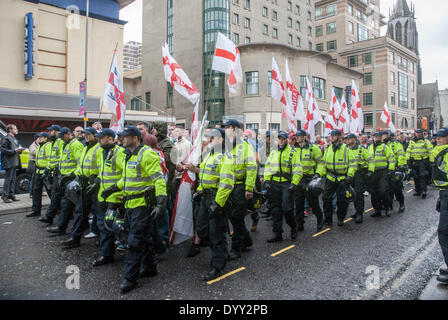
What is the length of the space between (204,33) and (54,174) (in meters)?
33.0

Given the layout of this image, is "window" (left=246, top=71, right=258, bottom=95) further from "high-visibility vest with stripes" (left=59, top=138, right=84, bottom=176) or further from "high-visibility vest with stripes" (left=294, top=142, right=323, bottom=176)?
"high-visibility vest with stripes" (left=59, top=138, right=84, bottom=176)

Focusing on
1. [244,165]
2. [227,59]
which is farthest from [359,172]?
[227,59]

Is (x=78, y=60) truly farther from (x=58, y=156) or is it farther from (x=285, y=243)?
(x=285, y=243)

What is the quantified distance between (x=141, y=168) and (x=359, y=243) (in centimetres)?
416

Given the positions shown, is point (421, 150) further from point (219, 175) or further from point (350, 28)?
point (350, 28)

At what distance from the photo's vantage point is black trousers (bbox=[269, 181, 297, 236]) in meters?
5.75

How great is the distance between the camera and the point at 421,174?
10.5 meters

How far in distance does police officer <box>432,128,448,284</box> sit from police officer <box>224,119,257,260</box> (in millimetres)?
2593

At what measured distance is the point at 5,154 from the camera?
889 cm

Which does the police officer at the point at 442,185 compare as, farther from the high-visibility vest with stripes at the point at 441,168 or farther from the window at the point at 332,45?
the window at the point at 332,45

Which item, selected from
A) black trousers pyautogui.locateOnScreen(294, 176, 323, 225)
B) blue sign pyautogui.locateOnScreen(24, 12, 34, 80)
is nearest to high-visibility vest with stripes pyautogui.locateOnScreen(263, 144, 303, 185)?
black trousers pyautogui.locateOnScreen(294, 176, 323, 225)

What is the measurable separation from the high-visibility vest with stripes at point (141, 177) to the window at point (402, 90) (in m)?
62.4

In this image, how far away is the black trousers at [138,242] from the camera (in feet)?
12.7

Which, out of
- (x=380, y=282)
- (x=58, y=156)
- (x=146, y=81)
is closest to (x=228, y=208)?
(x=380, y=282)
